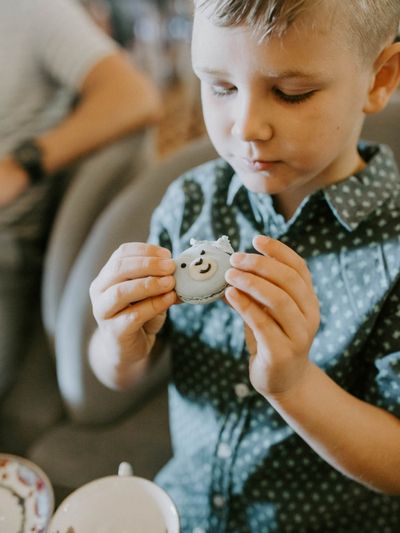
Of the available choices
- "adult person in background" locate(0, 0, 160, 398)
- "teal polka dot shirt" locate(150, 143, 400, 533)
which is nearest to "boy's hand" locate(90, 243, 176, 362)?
"teal polka dot shirt" locate(150, 143, 400, 533)

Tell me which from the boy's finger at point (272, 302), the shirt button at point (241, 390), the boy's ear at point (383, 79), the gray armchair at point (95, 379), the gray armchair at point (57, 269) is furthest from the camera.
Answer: the gray armchair at point (57, 269)

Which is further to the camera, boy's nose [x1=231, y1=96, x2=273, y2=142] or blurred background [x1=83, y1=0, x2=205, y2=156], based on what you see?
blurred background [x1=83, y1=0, x2=205, y2=156]

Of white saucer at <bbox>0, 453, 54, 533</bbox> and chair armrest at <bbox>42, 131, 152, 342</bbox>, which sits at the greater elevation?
chair armrest at <bbox>42, 131, 152, 342</bbox>

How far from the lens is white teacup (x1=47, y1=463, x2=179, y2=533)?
18.8 inches

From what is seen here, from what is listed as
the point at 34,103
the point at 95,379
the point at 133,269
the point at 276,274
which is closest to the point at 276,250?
the point at 276,274

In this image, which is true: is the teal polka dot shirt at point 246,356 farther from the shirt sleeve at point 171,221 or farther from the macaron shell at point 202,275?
the macaron shell at point 202,275

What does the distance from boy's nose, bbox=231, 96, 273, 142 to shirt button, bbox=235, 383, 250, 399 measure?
31cm

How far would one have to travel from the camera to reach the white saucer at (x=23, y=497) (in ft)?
1.63

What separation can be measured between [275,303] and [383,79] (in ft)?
0.99

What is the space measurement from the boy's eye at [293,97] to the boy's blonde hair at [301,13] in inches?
2.1

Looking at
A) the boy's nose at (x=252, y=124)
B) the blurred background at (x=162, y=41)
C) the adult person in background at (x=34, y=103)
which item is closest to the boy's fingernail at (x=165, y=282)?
the boy's nose at (x=252, y=124)

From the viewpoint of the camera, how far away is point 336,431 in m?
0.57

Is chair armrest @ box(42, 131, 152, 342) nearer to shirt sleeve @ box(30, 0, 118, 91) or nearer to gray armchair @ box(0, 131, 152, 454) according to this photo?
gray armchair @ box(0, 131, 152, 454)

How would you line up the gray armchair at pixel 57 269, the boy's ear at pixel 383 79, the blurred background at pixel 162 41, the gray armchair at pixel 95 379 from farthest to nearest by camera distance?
the blurred background at pixel 162 41 → the gray armchair at pixel 57 269 → the gray armchair at pixel 95 379 → the boy's ear at pixel 383 79
